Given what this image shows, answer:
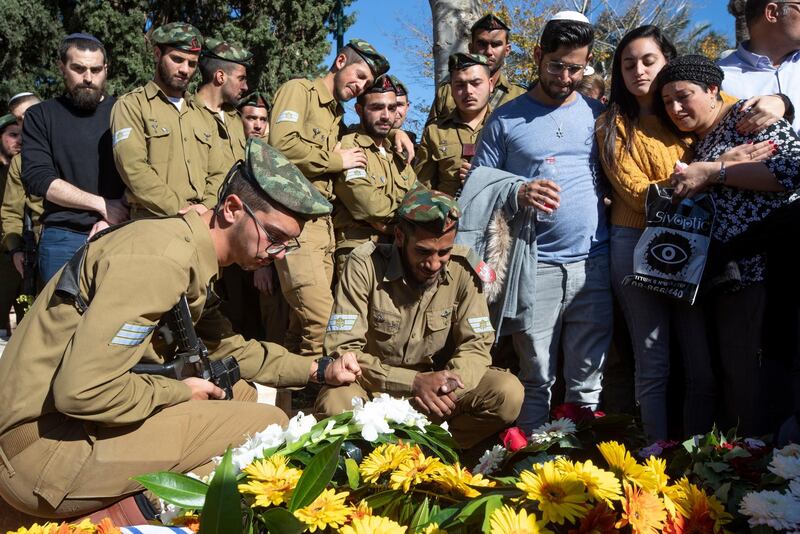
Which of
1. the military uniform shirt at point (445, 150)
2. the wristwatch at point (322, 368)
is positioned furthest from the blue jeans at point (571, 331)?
the military uniform shirt at point (445, 150)

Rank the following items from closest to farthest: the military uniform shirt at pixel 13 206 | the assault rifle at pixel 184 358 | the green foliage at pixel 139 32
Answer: the assault rifle at pixel 184 358, the military uniform shirt at pixel 13 206, the green foliage at pixel 139 32

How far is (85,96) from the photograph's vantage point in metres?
4.44

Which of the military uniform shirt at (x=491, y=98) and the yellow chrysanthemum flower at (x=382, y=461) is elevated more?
the military uniform shirt at (x=491, y=98)

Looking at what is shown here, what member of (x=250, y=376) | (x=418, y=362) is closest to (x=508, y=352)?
(x=418, y=362)

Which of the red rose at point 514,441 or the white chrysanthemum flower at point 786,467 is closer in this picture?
the white chrysanthemum flower at point 786,467

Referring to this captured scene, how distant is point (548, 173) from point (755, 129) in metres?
0.94

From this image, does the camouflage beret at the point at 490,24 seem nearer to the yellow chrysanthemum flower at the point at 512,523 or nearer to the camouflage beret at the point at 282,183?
the camouflage beret at the point at 282,183

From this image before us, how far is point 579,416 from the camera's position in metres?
2.50

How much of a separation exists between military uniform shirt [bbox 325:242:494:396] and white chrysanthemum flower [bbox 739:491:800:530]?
190cm

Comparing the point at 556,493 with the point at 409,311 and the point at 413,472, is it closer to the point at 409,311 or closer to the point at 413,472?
the point at 413,472

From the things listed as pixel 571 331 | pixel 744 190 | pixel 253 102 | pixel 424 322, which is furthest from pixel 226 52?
pixel 744 190

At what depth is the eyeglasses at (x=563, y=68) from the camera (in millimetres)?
3602

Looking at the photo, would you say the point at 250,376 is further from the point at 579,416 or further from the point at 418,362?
the point at 579,416

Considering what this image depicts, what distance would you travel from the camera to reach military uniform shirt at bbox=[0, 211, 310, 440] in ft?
7.20
